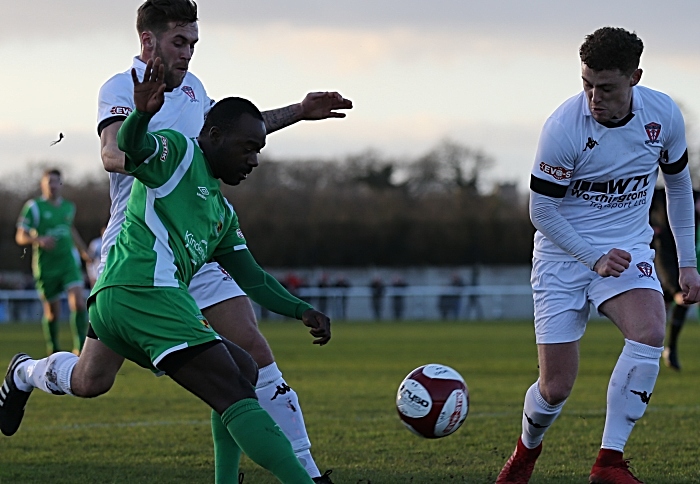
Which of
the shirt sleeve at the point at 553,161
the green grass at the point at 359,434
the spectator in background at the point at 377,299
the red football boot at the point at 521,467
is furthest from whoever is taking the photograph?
the spectator in background at the point at 377,299

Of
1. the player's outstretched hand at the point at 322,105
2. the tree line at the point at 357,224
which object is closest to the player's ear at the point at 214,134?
the player's outstretched hand at the point at 322,105

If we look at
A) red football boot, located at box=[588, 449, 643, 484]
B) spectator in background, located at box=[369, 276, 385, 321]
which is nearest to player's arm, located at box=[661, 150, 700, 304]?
red football boot, located at box=[588, 449, 643, 484]

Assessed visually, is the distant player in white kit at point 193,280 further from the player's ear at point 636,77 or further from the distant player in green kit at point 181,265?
the player's ear at point 636,77

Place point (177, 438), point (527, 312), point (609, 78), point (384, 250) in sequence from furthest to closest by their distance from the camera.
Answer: point (384, 250), point (527, 312), point (177, 438), point (609, 78)

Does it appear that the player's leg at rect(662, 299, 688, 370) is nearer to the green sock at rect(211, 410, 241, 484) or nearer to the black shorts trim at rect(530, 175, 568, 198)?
the black shorts trim at rect(530, 175, 568, 198)

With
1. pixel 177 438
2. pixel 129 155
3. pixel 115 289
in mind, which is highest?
pixel 129 155

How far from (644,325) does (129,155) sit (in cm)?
266

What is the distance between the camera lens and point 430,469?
6344mm

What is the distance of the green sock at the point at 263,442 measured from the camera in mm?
4113

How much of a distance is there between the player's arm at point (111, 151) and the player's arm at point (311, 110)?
1.04 meters

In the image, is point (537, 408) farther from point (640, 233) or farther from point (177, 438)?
point (177, 438)

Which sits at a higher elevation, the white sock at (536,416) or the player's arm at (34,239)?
the white sock at (536,416)

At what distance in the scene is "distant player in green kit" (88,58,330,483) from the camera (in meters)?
4.23

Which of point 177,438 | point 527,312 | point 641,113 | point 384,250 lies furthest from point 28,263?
point 641,113
